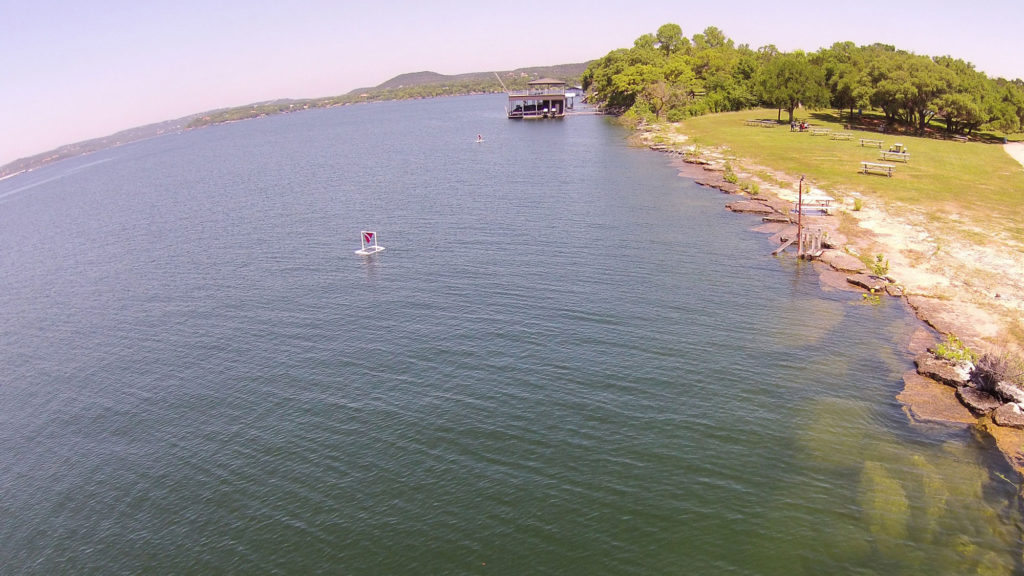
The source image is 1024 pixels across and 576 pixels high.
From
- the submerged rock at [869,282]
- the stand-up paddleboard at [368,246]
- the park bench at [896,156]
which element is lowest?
the submerged rock at [869,282]

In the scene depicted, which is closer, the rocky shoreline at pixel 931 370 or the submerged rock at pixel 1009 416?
the submerged rock at pixel 1009 416

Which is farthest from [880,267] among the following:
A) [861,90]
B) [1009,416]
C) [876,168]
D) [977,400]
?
[861,90]

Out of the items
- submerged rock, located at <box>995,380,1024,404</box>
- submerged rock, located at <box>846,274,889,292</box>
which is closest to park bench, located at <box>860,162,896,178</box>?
submerged rock, located at <box>846,274,889,292</box>

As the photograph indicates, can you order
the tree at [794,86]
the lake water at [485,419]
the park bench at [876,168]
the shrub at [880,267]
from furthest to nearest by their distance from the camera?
the tree at [794,86] < the park bench at [876,168] < the shrub at [880,267] < the lake water at [485,419]

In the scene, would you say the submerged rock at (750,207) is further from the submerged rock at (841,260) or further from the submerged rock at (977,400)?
the submerged rock at (977,400)

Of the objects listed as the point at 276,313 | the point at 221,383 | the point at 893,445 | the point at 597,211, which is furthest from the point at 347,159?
the point at 893,445

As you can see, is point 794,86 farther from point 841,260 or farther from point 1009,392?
point 1009,392

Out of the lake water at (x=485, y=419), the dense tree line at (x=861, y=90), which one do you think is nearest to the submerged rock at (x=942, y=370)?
the lake water at (x=485, y=419)
